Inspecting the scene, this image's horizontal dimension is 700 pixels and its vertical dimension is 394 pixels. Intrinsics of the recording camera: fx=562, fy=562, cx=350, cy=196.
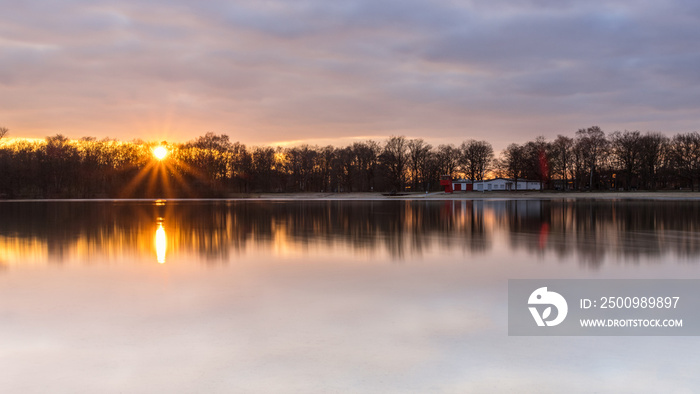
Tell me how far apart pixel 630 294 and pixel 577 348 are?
3.61 m

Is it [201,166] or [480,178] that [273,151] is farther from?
[480,178]

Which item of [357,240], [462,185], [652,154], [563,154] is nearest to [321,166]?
[462,185]

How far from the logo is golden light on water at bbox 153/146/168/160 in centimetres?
10142

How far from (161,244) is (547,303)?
13.0 m

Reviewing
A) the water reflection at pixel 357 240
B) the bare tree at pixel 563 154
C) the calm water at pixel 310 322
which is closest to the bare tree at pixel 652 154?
the bare tree at pixel 563 154

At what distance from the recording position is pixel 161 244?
18.3 meters

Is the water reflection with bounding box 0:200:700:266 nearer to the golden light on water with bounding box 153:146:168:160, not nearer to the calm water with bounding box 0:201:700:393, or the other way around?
the calm water with bounding box 0:201:700:393

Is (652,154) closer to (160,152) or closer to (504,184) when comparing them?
(504,184)

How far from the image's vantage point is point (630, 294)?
9.78 metres

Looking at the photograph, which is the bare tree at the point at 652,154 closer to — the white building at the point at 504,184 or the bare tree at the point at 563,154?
the bare tree at the point at 563,154

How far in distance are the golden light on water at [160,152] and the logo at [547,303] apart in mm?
101417

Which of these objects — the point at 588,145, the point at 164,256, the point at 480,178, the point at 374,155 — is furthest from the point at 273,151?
the point at 164,256

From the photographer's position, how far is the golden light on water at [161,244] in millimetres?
15095

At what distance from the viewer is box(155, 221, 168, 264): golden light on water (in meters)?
15.1
